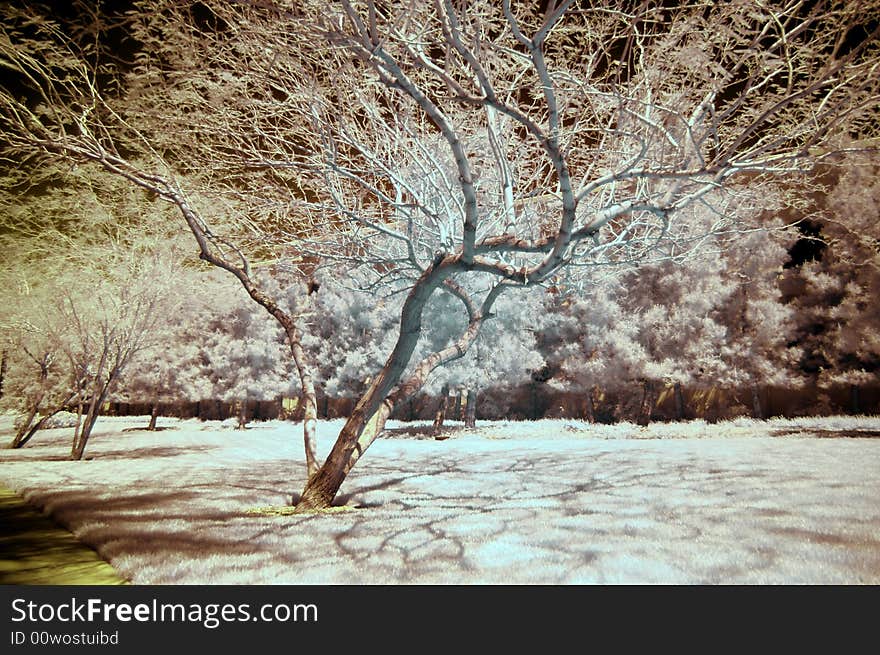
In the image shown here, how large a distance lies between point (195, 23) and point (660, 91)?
4302 millimetres

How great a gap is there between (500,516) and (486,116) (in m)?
3.57

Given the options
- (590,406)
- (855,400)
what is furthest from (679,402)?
(855,400)

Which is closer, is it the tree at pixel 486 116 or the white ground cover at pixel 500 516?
the white ground cover at pixel 500 516

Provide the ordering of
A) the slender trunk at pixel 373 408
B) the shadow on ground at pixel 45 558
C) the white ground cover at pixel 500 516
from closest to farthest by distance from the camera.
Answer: the white ground cover at pixel 500 516, the shadow on ground at pixel 45 558, the slender trunk at pixel 373 408

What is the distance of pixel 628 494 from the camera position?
5395 millimetres

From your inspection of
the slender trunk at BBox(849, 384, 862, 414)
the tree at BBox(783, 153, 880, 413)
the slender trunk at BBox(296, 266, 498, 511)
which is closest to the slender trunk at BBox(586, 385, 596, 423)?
the tree at BBox(783, 153, 880, 413)

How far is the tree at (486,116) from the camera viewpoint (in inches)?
141

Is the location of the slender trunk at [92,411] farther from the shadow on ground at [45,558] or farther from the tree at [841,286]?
the tree at [841,286]

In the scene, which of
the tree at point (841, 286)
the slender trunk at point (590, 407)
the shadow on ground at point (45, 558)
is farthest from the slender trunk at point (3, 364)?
the tree at point (841, 286)

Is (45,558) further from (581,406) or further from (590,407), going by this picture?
(581,406)

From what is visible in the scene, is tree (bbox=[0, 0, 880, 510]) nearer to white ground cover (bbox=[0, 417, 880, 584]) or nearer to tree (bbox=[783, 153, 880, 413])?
white ground cover (bbox=[0, 417, 880, 584])

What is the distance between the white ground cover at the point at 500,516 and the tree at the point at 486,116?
4.12 ft

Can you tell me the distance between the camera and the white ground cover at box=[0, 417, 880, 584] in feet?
10.0

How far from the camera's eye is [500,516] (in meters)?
4.54
